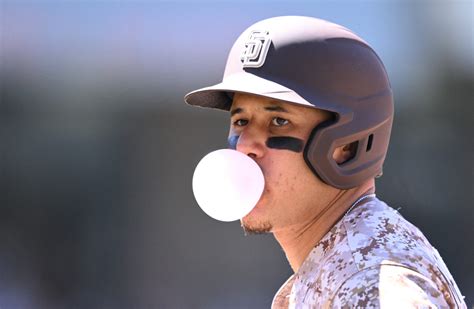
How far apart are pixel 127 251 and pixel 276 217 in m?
5.39

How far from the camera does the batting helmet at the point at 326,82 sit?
2746 millimetres

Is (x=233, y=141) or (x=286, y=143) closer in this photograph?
(x=286, y=143)

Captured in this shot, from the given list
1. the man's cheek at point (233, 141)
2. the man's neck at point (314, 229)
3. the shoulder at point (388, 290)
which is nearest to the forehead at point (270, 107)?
the man's cheek at point (233, 141)

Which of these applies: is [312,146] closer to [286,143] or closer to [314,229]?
[286,143]

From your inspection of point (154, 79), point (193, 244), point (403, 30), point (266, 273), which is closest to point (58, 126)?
point (154, 79)

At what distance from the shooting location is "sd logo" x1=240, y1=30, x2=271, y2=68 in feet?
9.37

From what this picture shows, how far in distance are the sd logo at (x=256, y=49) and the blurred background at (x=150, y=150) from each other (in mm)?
4956

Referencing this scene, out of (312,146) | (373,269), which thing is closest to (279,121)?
(312,146)

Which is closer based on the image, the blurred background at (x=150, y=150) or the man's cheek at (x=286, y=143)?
the man's cheek at (x=286, y=143)

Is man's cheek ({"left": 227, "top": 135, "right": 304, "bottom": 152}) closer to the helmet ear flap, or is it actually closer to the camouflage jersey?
the helmet ear flap

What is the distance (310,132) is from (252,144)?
211mm

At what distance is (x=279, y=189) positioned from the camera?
275 centimetres

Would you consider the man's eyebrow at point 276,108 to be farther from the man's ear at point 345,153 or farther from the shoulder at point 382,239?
the shoulder at point 382,239

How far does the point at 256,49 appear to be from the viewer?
2.88 metres
